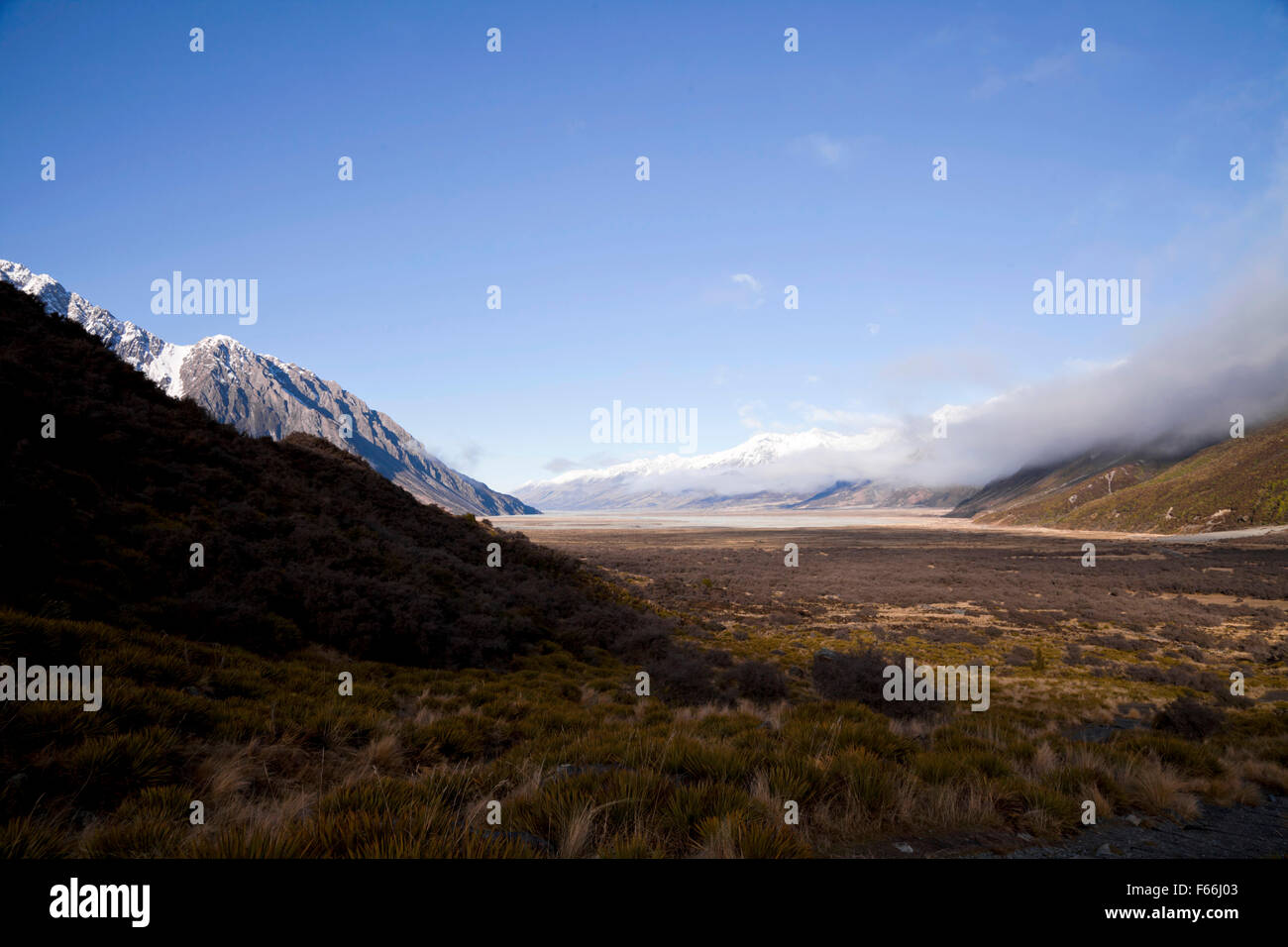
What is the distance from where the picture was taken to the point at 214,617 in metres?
10.9

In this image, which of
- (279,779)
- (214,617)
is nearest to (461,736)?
(279,779)

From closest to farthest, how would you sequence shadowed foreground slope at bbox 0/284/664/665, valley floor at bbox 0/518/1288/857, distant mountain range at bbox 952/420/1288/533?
valley floor at bbox 0/518/1288/857 < shadowed foreground slope at bbox 0/284/664/665 < distant mountain range at bbox 952/420/1288/533

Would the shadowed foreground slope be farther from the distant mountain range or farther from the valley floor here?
the distant mountain range

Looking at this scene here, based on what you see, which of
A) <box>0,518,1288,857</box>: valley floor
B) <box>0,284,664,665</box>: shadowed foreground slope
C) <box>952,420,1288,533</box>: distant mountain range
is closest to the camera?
<box>0,518,1288,857</box>: valley floor

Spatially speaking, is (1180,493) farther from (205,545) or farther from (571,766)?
(205,545)

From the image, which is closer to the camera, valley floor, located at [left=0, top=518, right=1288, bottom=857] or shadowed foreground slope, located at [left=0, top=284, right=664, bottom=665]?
valley floor, located at [left=0, top=518, right=1288, bottom=857]

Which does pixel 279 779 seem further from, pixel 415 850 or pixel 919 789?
pixel 919 789

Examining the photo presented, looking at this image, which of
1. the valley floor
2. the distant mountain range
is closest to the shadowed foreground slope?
the valley floor

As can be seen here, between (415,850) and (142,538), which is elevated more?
(142,538)

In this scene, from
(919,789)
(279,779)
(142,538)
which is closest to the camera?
(919,789)

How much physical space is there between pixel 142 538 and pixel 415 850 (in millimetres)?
14090

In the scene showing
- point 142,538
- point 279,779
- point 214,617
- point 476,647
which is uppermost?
point 142,538

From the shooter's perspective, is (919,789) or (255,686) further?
(255,686)

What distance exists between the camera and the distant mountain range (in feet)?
327
